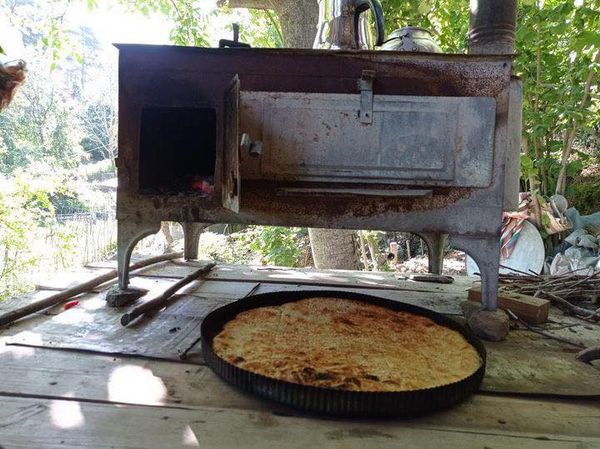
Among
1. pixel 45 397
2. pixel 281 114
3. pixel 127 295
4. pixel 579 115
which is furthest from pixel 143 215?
pixel 579 115

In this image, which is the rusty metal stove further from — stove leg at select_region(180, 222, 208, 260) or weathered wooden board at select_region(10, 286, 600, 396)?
stove leg at select_region(180, 222, 208, 260)

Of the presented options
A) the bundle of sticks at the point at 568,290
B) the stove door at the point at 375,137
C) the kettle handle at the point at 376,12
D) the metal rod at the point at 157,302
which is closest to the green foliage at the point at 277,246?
the metal rod at the point at 157,302

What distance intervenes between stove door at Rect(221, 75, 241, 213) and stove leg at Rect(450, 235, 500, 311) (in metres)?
1.03

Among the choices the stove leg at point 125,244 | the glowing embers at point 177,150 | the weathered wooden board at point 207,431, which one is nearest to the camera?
the weathered wooden board at point 207,431

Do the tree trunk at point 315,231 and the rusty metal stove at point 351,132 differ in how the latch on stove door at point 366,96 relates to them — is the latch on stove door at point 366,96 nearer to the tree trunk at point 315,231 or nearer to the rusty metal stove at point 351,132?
the rusty metal stove at point 351,132

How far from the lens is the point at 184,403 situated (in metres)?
1.32

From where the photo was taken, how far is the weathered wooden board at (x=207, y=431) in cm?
112

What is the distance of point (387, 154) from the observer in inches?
76.7

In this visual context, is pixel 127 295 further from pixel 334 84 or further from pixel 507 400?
pixel 507 400

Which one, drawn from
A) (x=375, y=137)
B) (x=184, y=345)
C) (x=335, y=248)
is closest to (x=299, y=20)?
(x=335, y=248)

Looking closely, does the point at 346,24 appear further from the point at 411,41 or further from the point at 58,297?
the point at 58,297

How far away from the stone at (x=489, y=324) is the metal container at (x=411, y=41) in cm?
137

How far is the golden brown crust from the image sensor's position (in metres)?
1.40

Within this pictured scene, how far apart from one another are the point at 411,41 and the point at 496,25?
1.49 ft
